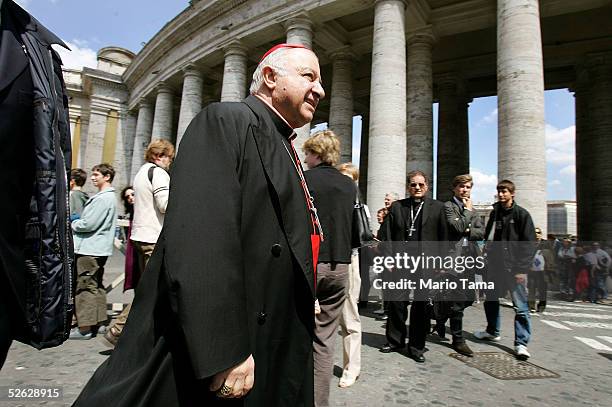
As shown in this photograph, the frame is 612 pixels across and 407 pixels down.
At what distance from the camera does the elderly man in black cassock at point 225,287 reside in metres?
1.04

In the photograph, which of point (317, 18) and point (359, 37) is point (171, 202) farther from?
point (359, 37)

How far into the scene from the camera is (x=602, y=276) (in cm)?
1102

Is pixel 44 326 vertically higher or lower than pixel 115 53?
lower

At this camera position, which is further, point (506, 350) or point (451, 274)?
point (506, 350)

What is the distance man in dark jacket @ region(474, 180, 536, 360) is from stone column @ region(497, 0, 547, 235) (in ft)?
16.1

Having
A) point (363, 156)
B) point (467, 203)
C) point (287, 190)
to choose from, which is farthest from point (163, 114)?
point (287, 190)

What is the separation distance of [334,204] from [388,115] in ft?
29.2

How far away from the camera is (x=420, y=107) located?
14289 millimetres

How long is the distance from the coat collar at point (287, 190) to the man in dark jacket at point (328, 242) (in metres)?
1.73

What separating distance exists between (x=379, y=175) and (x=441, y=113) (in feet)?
28.8

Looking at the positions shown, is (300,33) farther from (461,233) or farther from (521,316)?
(521,316)

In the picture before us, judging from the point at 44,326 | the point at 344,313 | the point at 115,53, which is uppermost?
the point at 115,53

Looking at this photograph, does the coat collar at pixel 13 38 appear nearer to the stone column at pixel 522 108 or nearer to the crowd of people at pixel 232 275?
the crowd of people at pixel 232 275

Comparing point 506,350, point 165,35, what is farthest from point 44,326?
point 165,35
